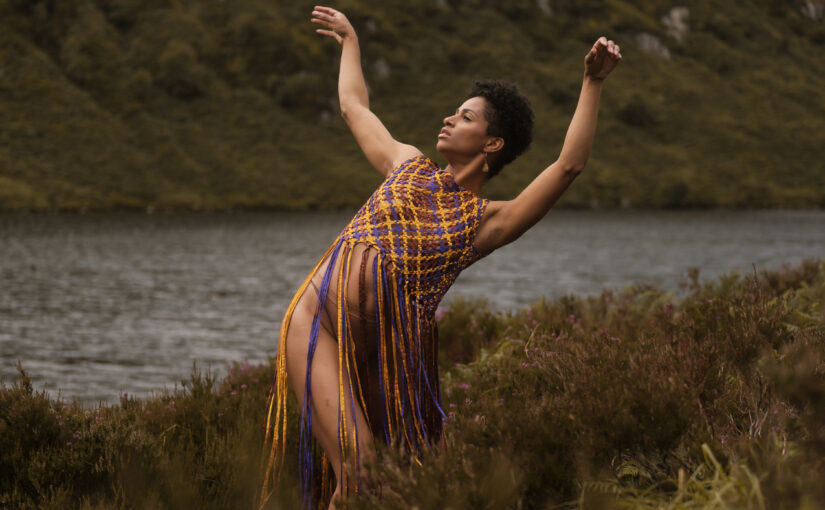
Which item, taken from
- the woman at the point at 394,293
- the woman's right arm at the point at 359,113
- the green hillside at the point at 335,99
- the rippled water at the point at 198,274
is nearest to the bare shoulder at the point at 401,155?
the woman's right arm at the point at 359,113

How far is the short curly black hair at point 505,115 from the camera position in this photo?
3586 mm

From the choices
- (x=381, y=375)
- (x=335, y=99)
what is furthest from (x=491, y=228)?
(x=335, y=99)

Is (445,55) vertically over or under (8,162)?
over

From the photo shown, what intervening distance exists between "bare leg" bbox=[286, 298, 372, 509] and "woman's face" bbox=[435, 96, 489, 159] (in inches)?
36.1

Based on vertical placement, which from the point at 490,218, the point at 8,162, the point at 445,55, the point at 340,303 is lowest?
the point at 340,303

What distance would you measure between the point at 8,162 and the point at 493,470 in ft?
364

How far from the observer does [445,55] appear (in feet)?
488

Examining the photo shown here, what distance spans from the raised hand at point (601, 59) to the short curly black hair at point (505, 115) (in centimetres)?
42

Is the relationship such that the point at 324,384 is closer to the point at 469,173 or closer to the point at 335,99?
the point at 469,173

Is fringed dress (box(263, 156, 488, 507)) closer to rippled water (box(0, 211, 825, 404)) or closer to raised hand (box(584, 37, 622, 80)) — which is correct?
raised hand (box(584, 37, 622, 80))

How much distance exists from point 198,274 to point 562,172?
40.1 metres

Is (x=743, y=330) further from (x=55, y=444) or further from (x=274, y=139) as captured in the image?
(x=274, y=139)

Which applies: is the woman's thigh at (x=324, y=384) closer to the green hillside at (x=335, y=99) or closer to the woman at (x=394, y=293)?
the woman at (x=394, y=293)

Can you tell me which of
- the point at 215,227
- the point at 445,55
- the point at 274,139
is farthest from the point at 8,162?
the point at 445,55
